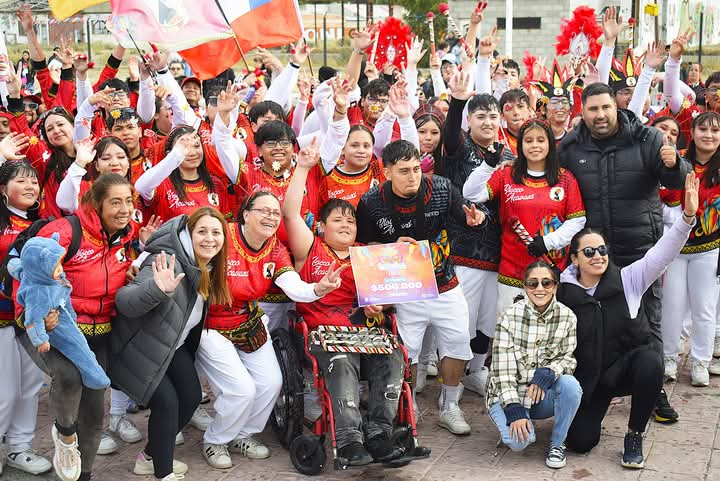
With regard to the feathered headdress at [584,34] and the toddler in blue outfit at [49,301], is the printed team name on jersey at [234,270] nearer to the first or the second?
the toddler in blue outfit at [49,301]

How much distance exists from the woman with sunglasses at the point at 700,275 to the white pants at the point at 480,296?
129 cm

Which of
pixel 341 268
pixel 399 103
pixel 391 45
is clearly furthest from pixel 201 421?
pixel 391 45

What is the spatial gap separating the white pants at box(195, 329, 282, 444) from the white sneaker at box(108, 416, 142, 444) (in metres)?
0.55

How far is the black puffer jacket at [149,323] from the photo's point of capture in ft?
16.1

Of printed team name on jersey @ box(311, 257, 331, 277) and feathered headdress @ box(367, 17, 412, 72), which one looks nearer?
printed team name on jersey @ box(311, 257, 331, 277)

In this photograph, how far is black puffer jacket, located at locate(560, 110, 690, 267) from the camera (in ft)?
20.0

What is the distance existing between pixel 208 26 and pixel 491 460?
4.90 meters

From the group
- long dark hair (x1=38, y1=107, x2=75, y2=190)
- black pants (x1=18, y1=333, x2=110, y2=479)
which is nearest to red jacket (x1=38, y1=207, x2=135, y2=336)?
black pants (x1=18, y1=333, x2=110, y2=479)

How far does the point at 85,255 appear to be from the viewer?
16.3ft

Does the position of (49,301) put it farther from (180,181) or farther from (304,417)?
(304,417)

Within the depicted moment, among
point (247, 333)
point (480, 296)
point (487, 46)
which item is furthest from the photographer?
point (487, 46)

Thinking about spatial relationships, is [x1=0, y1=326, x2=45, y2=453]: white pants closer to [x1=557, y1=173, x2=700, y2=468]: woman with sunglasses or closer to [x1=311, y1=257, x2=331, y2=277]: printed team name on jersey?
[x1=311, y1=257, x2=331, y2=277]: printed team name on jersey

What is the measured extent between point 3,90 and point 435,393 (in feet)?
14.9

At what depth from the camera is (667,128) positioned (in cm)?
740
